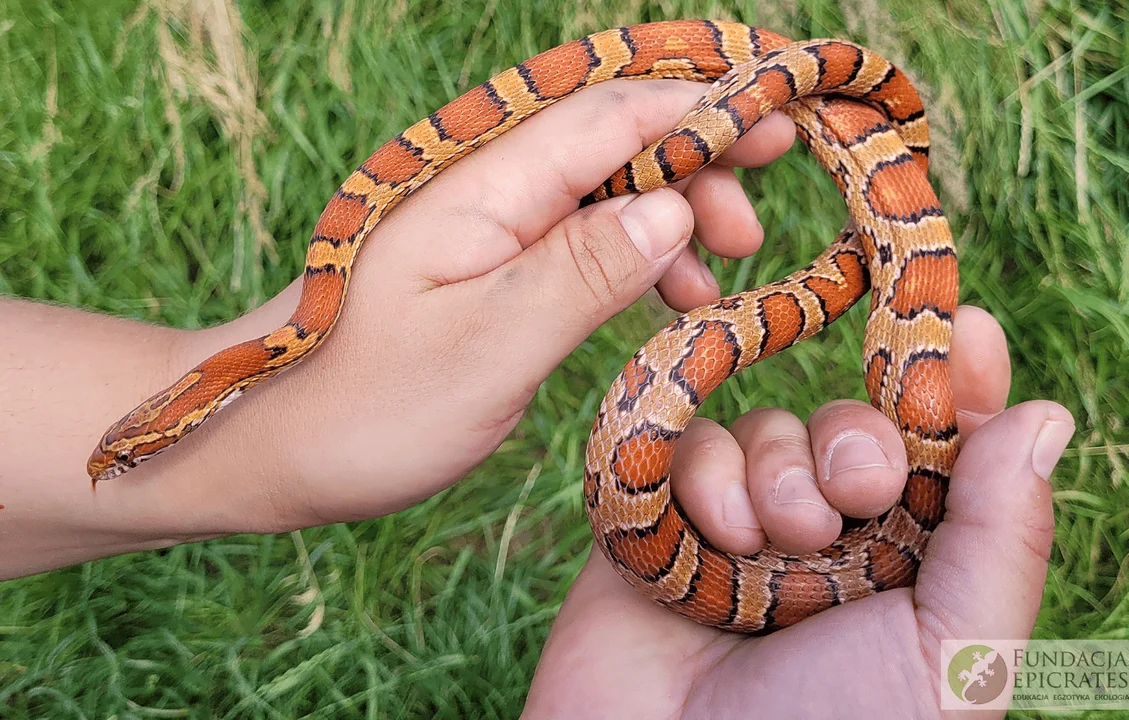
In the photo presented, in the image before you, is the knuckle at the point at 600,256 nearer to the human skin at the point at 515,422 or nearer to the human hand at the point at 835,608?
the human skin at the point at 515,422

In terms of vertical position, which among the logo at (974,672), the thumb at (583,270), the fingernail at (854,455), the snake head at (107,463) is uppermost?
the snake head at (107,463)

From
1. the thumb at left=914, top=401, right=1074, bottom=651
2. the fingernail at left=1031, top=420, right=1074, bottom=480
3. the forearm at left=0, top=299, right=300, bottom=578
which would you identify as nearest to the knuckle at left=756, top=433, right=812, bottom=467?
the thumb at left=914, top=401, right=1074, bottom=651

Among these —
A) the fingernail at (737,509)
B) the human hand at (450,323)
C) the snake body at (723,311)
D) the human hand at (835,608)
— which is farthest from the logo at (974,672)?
the human hand at (450,323)

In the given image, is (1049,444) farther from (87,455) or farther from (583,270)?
(87,455)

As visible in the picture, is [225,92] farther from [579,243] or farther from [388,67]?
[579,243]

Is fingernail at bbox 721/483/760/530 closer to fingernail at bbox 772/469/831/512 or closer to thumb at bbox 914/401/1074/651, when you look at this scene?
fingernail at bbox 772/469/831/512

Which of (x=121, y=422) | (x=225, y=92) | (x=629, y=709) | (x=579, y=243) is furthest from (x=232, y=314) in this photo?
(x=629, y=709)
